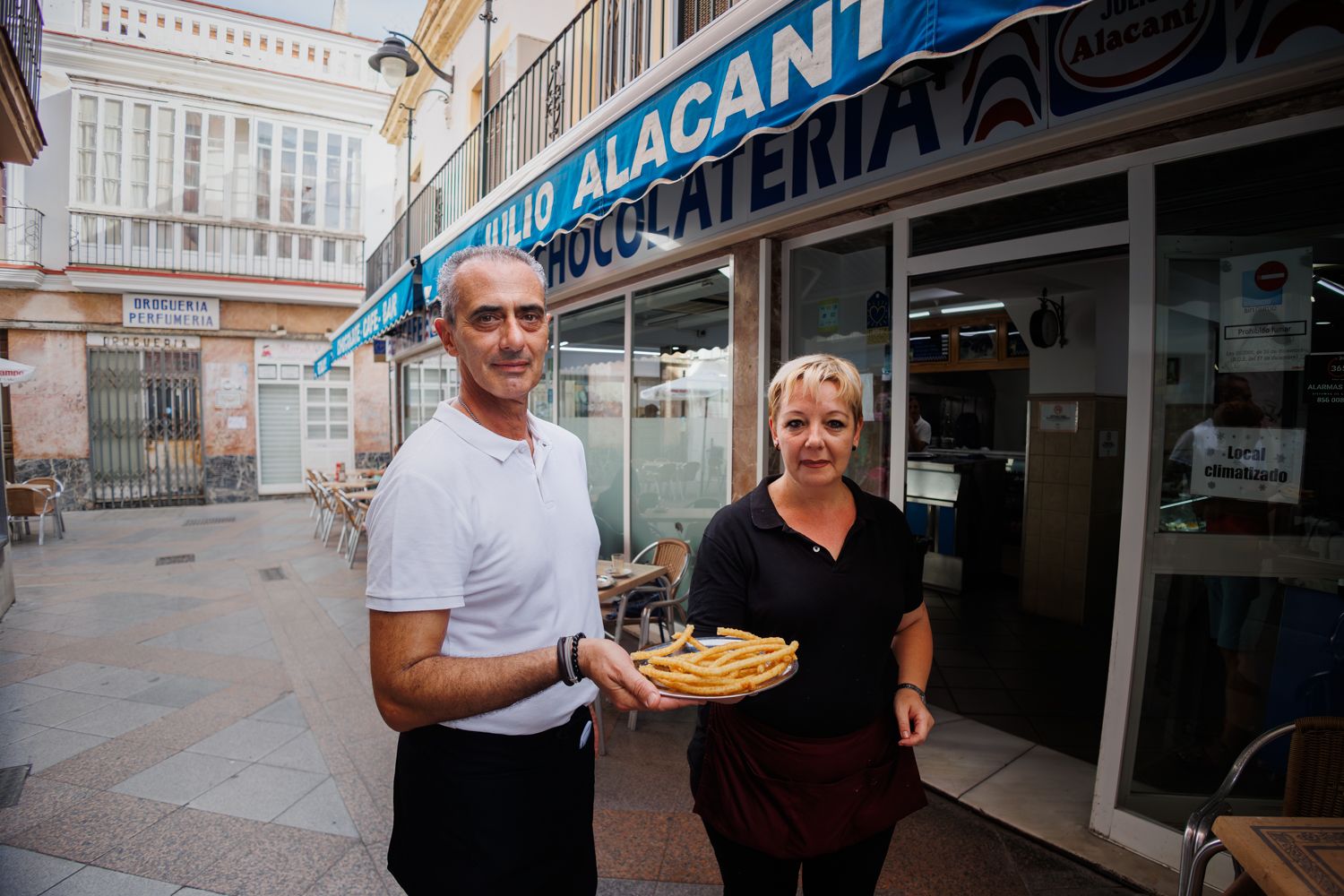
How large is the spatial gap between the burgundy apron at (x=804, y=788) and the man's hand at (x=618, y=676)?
52 centimetres

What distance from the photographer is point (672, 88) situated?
10.8 feet

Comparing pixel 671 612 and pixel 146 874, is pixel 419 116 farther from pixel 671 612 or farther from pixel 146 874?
pixel 146 874

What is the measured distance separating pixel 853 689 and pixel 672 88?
2.86 meters

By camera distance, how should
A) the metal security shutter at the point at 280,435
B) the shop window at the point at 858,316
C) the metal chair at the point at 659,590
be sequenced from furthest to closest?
the metal security shutter at the point at 280,435, the metal chair at the point at 659,590, the shop window at the point at 858,316

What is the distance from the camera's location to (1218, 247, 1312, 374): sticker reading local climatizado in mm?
2568

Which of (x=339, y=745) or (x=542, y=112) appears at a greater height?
(x=542, y=112)

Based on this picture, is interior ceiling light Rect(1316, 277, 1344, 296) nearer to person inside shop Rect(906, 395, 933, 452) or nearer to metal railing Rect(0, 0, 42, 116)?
person inside shop Rect(906, 395, 933, 452)

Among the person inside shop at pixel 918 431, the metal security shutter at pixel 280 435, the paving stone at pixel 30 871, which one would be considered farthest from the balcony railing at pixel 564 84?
the metal security shutter at pixel 280 435

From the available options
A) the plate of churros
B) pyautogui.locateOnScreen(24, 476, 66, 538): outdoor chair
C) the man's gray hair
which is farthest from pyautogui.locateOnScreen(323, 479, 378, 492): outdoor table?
the plate of churros

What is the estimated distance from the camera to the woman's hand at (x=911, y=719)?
5.77 feet

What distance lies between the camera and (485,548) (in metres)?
1.39

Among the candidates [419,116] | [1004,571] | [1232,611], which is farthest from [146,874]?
[419,116]

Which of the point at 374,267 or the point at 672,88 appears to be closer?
the point at 672,88

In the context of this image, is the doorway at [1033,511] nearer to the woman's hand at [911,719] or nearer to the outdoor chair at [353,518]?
the woman's hand at [911,719]
